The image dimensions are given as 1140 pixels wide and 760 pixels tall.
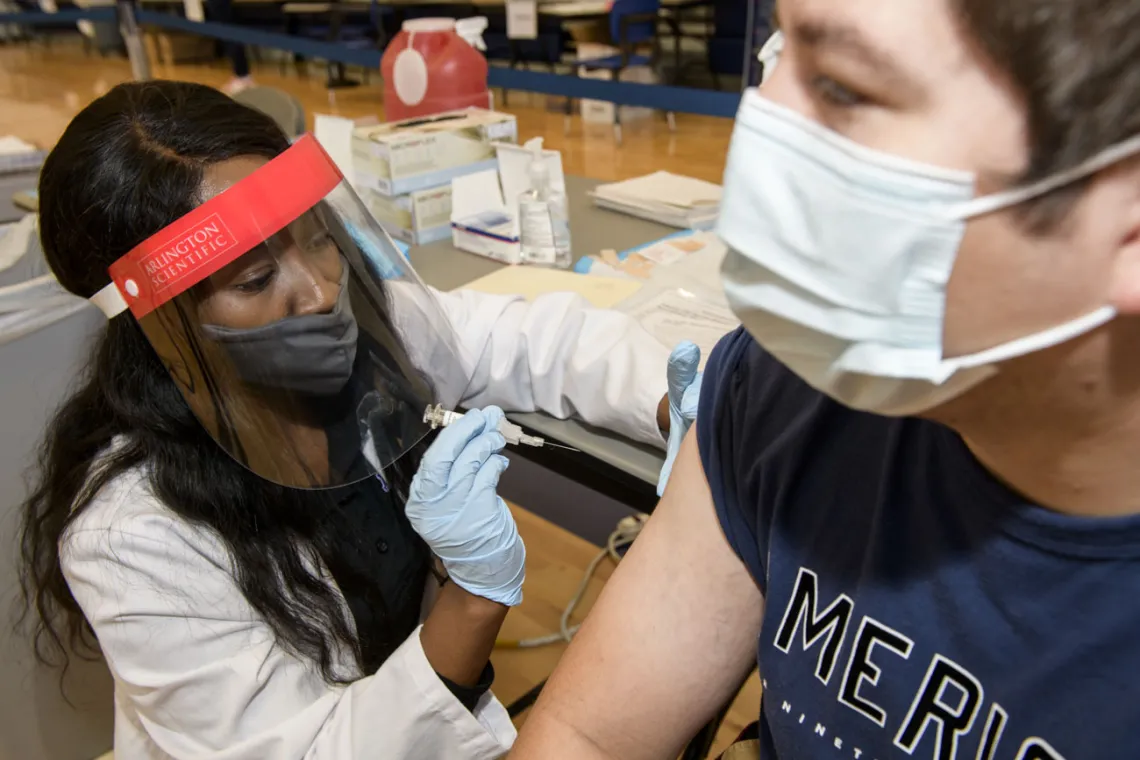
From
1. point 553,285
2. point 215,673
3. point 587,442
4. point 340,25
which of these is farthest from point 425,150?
point 340,25

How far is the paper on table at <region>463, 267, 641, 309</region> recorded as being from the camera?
58.7 inches

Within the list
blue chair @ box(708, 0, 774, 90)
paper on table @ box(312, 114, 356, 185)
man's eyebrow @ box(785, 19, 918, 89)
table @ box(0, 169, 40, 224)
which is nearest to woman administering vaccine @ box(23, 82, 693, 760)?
man's eyebrow @ box(785, 19, 918, 89)

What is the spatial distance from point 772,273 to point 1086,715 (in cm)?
36

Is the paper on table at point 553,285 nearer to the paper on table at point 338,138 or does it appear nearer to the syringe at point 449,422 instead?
the syringe at point 449,422

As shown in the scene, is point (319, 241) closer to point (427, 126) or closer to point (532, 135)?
point (427, 126)

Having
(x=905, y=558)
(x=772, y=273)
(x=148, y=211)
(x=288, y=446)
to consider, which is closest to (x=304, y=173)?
(x=148, y=211)

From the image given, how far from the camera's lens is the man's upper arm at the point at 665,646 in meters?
0.79

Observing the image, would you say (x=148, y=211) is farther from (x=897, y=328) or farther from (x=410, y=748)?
(x=897, y=328)

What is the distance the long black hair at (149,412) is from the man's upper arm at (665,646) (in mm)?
418

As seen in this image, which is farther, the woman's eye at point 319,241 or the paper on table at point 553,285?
the paper on table at point 553,285

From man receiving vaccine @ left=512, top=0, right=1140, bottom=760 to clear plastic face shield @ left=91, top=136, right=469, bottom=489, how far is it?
466 millimetres

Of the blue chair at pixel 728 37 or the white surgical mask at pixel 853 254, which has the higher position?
the white surgical mask at pixel 853 254

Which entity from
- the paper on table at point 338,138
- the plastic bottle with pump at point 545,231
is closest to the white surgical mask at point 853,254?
the plastic bottle with pump at point 545,231

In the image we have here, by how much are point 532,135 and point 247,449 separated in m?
4.62
